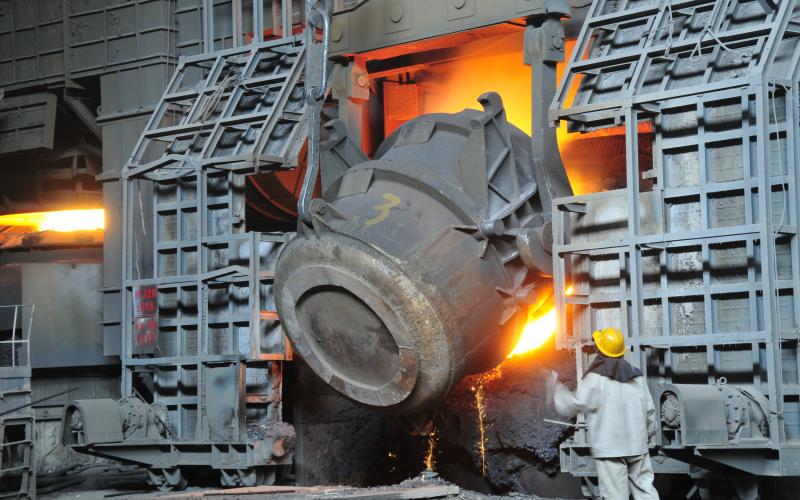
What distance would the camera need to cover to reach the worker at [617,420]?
26.8ft

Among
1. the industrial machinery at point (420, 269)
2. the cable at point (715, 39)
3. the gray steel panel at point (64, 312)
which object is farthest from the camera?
the gray steel panel at point (64, 312)

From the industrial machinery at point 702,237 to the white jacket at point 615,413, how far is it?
76 cm

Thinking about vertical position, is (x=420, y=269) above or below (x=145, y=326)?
above

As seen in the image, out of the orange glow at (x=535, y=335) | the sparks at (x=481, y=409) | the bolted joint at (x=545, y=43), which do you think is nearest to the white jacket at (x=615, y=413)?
the orange glow at (x=535, y=335)

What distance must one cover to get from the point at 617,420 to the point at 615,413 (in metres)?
0.05

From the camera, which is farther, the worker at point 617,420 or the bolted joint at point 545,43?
the bolted joint at point 545,43

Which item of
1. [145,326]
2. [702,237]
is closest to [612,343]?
[702,237]

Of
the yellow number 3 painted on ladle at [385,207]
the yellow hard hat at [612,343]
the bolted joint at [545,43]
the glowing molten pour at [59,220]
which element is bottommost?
the yellow hard hat at [612,343]

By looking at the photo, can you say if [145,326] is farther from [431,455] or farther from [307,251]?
[431,455]

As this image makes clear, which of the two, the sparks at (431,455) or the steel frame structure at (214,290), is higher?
the steel frame structure at (214,290)

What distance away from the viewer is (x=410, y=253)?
33.1ft

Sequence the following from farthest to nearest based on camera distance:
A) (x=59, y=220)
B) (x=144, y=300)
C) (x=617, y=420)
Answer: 1. (x=59, y=220)
2. (x=144, y=300)
3. (x=617, y=420)

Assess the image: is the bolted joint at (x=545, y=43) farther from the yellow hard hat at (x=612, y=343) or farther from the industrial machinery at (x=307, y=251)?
the yellow hard hat at (x=612, y=343)

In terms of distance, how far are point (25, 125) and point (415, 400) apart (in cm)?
856
